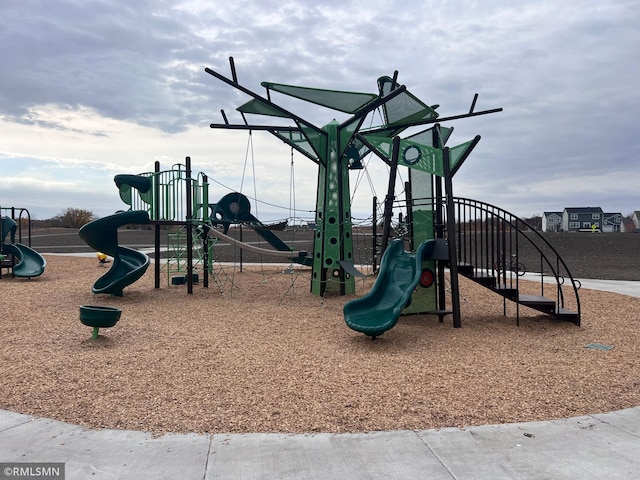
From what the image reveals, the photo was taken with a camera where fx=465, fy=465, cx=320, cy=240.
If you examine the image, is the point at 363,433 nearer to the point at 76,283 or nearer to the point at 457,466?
the point at 457,466

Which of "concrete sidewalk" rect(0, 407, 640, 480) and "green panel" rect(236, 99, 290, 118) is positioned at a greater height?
"green panel" rect(236, 99, 290, 118)

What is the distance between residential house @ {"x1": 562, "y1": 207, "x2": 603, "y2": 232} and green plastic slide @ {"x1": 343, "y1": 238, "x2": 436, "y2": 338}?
9679cm

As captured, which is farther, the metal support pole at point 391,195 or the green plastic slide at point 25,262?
the green plastic slide at point 25,262

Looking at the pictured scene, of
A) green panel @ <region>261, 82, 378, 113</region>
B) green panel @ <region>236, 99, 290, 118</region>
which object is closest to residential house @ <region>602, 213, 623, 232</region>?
green panel @ <region>261, 82, 378, 113</region>

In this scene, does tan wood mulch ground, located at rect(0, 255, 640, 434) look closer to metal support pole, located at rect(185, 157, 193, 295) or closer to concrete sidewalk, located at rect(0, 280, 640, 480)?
concrete sidewalk, located at rect(0, 280, 640, 480)

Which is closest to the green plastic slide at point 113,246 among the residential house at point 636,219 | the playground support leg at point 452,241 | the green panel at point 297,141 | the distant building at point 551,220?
the green panel at point 297,141

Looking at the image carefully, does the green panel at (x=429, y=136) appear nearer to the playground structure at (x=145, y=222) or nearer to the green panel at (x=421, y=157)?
the green panel at (x=421, y=157)

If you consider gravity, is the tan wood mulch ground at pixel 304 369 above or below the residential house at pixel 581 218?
below

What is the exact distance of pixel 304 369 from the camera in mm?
5301

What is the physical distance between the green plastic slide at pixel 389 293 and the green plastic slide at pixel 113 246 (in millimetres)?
6148

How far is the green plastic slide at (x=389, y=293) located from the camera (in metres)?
6.54

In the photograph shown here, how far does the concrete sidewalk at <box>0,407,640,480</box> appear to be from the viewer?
9.88 feet

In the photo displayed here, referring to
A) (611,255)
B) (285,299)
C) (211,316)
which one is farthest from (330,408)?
(611,255)

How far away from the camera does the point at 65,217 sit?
6109 cm
